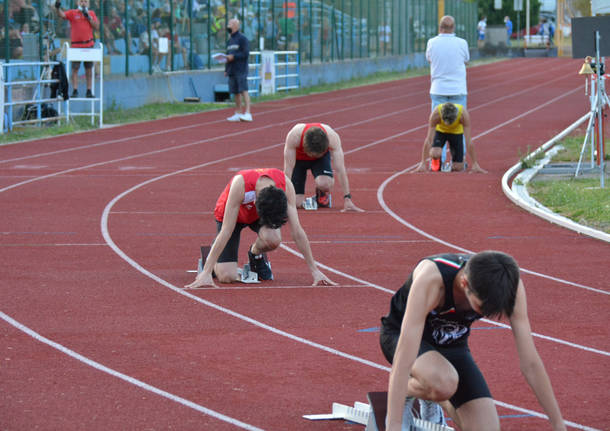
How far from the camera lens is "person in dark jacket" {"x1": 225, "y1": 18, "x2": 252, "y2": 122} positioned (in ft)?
80.5

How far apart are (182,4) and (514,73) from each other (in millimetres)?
21959

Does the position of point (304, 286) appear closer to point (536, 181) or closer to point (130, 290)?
point (130, 290)

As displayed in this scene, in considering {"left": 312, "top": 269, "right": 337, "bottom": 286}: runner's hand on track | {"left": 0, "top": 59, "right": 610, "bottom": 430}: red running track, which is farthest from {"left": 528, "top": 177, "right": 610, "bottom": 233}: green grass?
{"left": 312, "top": 269, "right": 337, "bottom": 286}: runner's hand on track

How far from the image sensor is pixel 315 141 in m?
11.2

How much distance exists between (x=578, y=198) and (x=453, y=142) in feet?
10.0

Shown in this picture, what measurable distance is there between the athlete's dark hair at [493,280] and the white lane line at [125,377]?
5.26 ft

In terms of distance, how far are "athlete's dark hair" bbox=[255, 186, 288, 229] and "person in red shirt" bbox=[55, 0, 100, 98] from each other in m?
15.6

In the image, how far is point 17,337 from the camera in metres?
7.18

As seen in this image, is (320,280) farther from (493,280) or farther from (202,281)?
(493,280)

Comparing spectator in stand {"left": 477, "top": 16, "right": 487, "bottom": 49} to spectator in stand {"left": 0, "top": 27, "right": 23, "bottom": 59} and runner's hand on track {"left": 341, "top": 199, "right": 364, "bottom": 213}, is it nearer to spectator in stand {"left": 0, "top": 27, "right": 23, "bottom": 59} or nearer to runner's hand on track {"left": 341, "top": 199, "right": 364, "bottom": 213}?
spectator in stand {"left": 0, "top": 27, "right": 23, "bottom": 59}

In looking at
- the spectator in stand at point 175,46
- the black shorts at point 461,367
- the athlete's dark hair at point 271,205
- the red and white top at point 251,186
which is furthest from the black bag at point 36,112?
the black shorts at point 461,367

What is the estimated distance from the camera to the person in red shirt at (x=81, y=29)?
74.0 feet

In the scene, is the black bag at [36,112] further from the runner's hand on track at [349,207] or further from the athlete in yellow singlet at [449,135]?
the runner's hand on track at [349,207]

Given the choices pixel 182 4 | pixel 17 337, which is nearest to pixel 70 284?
pixel 17 337
